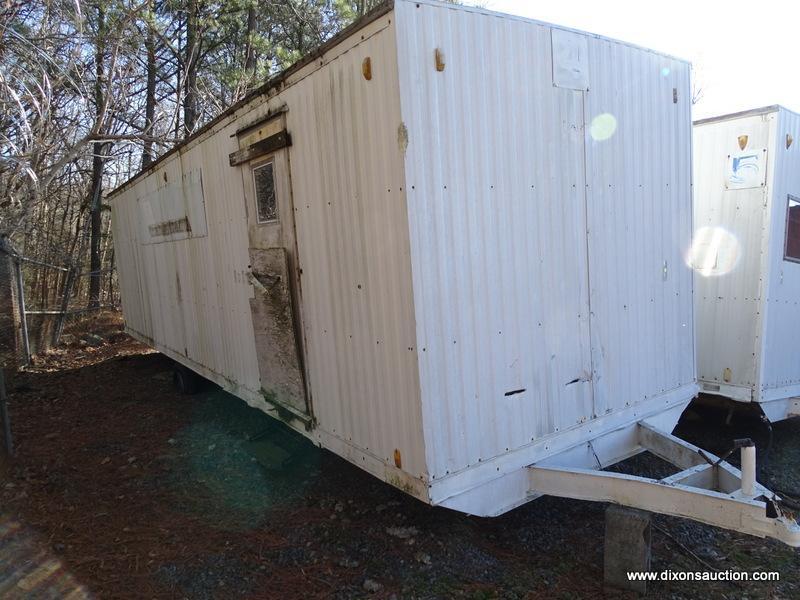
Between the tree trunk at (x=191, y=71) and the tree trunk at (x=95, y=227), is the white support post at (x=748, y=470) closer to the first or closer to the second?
the tree trunk at (x=191, y=71)

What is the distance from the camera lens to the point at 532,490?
3141 millimetres

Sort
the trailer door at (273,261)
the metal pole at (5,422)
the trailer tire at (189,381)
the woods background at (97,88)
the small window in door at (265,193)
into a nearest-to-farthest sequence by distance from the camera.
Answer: the trailer door at (273,261)
the small window in door at (265,193)
the metal pole at (5,422)
the trailer tire at (189,381)
the woods background at (97,88)

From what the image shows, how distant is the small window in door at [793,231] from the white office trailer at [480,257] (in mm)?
1523

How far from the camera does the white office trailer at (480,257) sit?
2668 millimetres

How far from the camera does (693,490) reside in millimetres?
2602

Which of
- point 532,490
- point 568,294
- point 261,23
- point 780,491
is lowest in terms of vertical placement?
point 780,491

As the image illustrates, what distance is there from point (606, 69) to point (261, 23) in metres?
→ 11.2

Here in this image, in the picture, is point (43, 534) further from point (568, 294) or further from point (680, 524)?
point (680, 524)

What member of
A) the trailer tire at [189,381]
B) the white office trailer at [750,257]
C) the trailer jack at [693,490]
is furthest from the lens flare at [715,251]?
the trailer tire at [189,381]

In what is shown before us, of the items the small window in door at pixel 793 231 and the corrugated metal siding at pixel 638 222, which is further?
the small window in door at pixel 793 231

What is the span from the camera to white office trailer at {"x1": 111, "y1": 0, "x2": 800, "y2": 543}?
8.75 ft

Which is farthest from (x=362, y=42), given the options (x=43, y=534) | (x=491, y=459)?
(x=43, y=534)

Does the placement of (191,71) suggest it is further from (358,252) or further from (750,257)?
(750,257)

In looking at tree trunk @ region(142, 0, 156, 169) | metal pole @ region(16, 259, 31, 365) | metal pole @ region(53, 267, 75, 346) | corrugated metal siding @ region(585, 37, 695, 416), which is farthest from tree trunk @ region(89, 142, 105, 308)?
corrugated metal siding @ region(585, 37, 695, 416)
